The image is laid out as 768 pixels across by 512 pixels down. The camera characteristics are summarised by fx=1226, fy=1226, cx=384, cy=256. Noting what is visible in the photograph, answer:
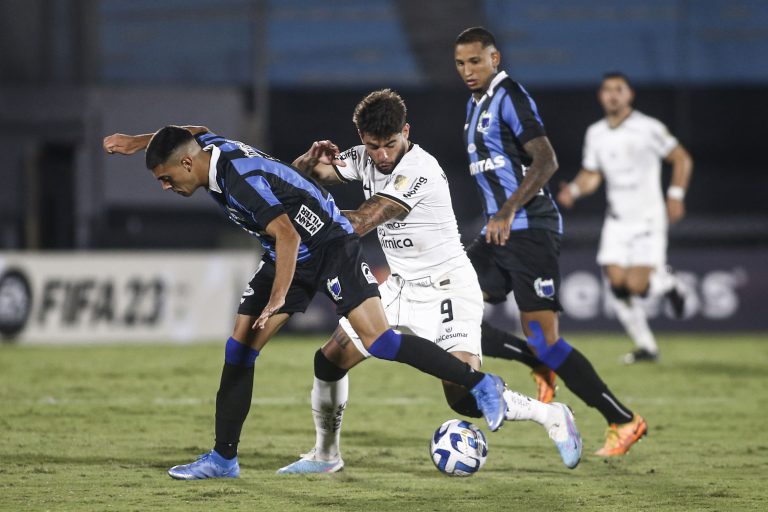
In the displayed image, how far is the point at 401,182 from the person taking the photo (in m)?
6.11

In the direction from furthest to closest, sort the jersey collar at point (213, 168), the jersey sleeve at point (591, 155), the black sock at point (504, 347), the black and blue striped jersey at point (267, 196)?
the jersey sleeve at point (591, 155)
the black sock at point (504, 347)
the jersey collar at point (213, 168)
the black and blue striped jersey at point (267, 196)

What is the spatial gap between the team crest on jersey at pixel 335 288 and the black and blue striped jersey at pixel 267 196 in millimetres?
175

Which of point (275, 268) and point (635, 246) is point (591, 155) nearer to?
point (635, 246)

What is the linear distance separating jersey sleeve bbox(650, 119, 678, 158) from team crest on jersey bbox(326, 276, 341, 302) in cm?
638

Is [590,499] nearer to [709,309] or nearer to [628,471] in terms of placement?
[628,471]

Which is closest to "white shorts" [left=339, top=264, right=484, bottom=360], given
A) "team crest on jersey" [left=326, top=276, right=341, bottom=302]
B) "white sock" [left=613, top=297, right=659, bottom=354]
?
"team crest on jersey" [left=326, top=276, right=341, bottom=302]

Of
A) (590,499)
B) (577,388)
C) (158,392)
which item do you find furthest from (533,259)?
(158,392)

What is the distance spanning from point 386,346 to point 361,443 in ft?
5.27

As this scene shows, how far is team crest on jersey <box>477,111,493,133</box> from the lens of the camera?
275 inches

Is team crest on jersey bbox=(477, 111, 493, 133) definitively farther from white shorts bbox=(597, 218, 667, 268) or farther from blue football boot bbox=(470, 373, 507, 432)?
white shorts bbox=(597, 218, 667, 268)

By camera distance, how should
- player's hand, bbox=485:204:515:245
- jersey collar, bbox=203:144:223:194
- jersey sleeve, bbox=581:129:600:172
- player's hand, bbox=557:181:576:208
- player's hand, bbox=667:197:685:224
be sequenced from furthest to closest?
1. jersey sleeve, bbox=581:129:600:172
2. player's hand, bbox=667:197:685:224
3. player's hand, bbox=557:181:576:208
4. player's hand, bbox=485:204:515:245
5. jersey collar, bbox=203:144:223:194

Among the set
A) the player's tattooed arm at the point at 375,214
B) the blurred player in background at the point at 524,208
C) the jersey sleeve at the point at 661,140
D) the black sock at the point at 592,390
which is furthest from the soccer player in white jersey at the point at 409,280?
the jersey sleeve at the point at 661,140

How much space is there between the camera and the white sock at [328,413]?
6312mm

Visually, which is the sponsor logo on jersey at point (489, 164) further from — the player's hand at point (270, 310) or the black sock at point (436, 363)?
the player's hand at point (270, 310)
